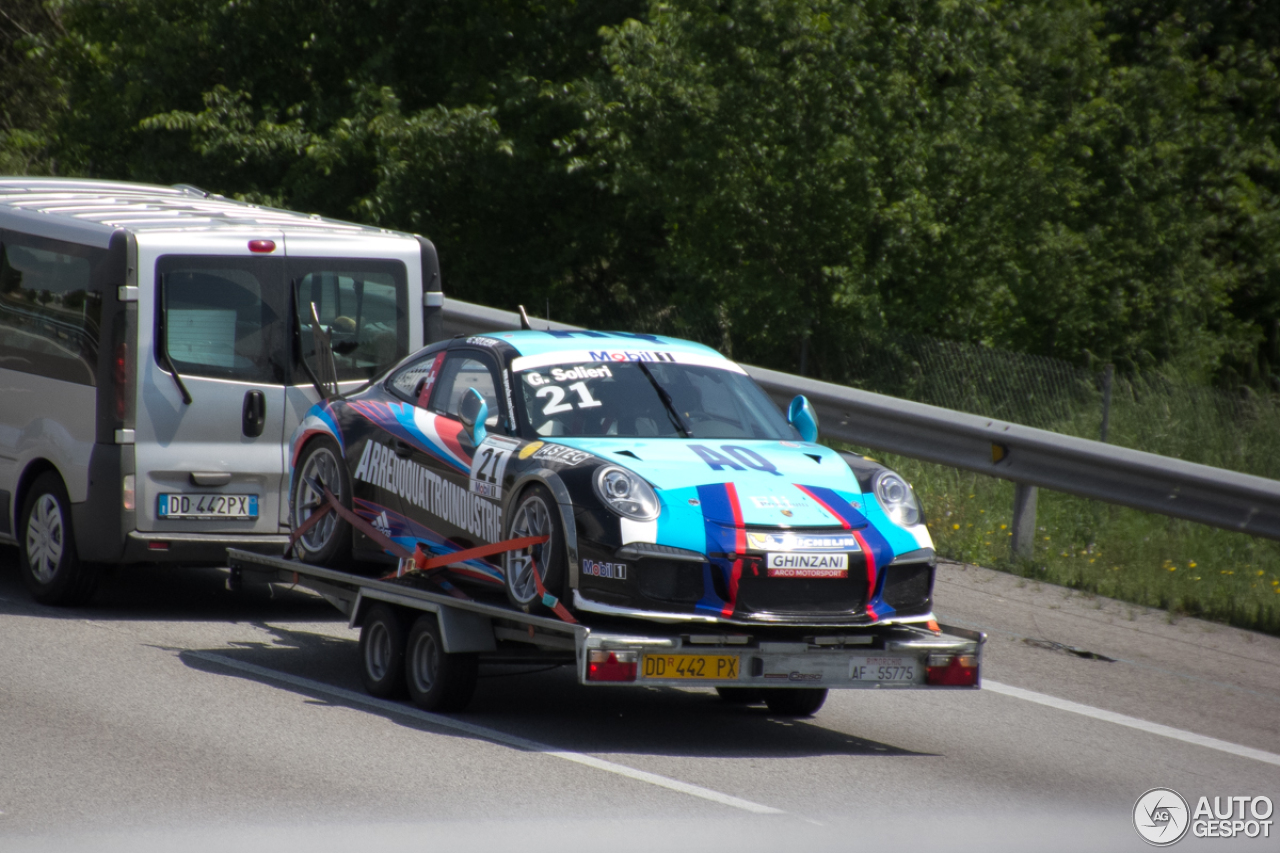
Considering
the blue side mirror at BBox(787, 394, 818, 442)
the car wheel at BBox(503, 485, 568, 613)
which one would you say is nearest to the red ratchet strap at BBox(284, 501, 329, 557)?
the car wheel at BBox(503, 485, 568, 613)

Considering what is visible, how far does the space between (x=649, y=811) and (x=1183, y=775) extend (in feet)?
8.93

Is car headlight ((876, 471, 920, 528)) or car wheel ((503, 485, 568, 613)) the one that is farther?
car headlight ((876, 471, 920, 528))

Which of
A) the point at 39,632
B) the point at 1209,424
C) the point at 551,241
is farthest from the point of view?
the point at 551,241

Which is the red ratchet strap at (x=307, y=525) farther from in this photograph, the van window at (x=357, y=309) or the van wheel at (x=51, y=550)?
the van wheel at (x=51, y=550)

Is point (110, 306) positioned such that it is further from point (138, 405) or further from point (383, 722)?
point (383, 722)

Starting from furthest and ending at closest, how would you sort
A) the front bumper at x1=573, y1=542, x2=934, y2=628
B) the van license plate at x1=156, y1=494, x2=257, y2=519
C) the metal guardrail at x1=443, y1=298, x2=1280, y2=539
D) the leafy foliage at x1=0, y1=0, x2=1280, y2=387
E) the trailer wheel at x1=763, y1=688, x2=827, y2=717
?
1. the leafy foliage at x1=0, y1=0, x2=1280, y2=387
2. the metal guardrail at x1=443, y1=298, x2=1280, y2=539
3. the van license plate at x1=156, y1=494, x2=257, y2=519
4. the trailer wheel at x1=763, y1=688, x2=827, y2=717
5. the front bumper at x1=573, y1=542, x2=934, y2=628

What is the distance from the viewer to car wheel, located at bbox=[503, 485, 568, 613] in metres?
7.41

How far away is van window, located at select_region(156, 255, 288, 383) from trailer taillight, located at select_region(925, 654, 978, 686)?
4.73 metres

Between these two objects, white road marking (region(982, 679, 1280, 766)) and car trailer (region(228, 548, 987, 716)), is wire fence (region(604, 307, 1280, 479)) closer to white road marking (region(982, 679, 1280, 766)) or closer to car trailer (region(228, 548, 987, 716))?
white road marking (region(982, 679, 1280, 766))

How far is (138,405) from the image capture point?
32.6 ft

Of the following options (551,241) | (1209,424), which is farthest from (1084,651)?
(551,241)

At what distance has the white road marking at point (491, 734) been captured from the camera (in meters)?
6.62

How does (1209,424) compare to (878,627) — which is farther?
(1209,424)

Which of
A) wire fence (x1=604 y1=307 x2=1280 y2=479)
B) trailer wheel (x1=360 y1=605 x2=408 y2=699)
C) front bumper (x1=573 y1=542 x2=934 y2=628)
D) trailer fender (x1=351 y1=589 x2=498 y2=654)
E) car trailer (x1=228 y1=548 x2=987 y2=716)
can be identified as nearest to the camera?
car trailer (x1=228 y1=548 x2=987 y2=716)
